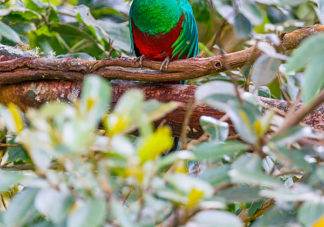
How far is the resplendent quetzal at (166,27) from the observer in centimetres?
214

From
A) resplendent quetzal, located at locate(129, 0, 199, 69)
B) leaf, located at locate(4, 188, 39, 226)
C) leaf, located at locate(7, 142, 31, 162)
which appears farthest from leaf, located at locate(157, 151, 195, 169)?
resplendent quetzal, located at locate(129, 0, 199, 69)

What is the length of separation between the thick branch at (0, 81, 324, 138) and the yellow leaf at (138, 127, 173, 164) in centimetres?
98

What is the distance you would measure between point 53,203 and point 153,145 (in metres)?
0.16

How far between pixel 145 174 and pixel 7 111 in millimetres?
264

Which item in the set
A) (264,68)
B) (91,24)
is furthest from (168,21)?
(264,68)

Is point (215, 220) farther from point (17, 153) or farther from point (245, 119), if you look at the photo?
point (17, 153)

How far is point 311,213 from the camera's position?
592 mm

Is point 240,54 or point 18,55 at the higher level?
point 240,54

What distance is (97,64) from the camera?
5.62 ft

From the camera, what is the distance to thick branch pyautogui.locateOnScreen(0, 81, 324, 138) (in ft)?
5.15

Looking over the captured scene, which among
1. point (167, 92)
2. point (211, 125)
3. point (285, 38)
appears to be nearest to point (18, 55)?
point (167, 92)

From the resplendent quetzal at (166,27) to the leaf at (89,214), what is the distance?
5.17ft

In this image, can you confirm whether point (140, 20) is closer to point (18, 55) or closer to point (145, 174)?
point (18, 55)

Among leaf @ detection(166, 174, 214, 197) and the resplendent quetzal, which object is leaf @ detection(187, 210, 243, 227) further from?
the resplendent quetzal
